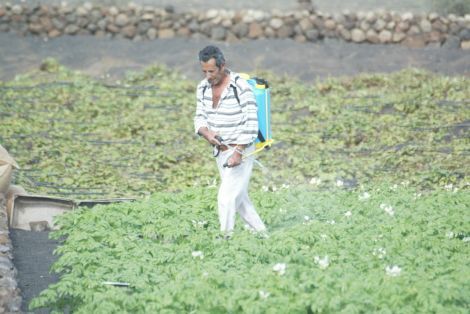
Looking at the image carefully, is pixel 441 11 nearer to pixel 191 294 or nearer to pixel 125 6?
pixel 125 6

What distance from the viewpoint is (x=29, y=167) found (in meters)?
13.4

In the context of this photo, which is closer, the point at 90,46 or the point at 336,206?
the point at 336,206

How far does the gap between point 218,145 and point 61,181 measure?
4775mm

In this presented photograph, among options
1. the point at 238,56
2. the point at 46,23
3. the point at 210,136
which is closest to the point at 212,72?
the point at 210,136

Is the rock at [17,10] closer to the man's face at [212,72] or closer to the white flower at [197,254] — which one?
the man's face at [212,72]

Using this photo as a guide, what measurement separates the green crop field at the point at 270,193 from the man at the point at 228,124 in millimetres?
362

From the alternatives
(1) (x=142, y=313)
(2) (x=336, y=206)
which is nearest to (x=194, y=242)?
(1) (x=142, y=313)

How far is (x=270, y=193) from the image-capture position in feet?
35.2

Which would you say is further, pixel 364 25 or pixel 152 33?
pixel 152 33

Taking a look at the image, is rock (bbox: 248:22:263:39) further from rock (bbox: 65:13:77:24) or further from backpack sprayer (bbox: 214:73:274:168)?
backpack sprayer (bbox: 214:73:274:168)

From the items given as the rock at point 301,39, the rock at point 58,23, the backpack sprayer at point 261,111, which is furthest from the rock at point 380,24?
the backpack sprayer at point 261,111

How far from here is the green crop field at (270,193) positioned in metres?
6.68

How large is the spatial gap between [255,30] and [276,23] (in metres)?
0.47

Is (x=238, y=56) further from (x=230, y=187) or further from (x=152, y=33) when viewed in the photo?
(x=230, y=187)
